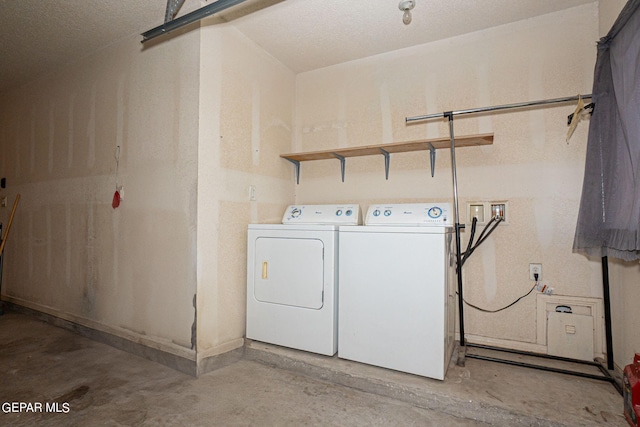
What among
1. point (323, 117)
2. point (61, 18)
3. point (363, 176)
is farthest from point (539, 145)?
point (61, 18)

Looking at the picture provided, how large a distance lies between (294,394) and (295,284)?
66cm

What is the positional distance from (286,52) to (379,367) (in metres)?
2.55

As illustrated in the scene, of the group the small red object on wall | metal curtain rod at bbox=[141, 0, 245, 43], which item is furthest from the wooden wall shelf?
the small red object on wall

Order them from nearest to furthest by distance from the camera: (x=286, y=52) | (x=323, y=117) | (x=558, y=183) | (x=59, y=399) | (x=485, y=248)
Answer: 1. (x=59, y=399)
2. (x=558, y=183)
3. (x=485, y=248)
4. (x=286, y=52)
5. (x=323, y=117)

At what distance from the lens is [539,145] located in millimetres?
2143

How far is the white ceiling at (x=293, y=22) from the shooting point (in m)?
2.06

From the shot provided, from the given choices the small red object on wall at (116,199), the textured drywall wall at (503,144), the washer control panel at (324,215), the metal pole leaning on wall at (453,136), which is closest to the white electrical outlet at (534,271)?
the textured drywall wall at (503,144)

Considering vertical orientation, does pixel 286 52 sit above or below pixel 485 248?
above

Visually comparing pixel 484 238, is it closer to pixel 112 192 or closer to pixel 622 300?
pixel 622 300

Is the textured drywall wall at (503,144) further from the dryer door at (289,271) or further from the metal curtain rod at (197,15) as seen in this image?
the metal curtain rod at (197,15)

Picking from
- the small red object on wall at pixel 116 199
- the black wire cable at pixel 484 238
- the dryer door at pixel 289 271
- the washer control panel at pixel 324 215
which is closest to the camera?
the dryer door at pixel 289 271

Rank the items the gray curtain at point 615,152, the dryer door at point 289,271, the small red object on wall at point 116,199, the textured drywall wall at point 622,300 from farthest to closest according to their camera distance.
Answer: the small red object on wall at point 116,199 < the dryer door at point 289,271 < the textured drywall wall at point 622,300 < the gray curtain at point 615,152

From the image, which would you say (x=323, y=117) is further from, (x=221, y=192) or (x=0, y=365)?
(x=0, y=365)

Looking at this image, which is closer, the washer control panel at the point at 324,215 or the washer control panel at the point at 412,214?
the washer control panel at the point at 412,214
